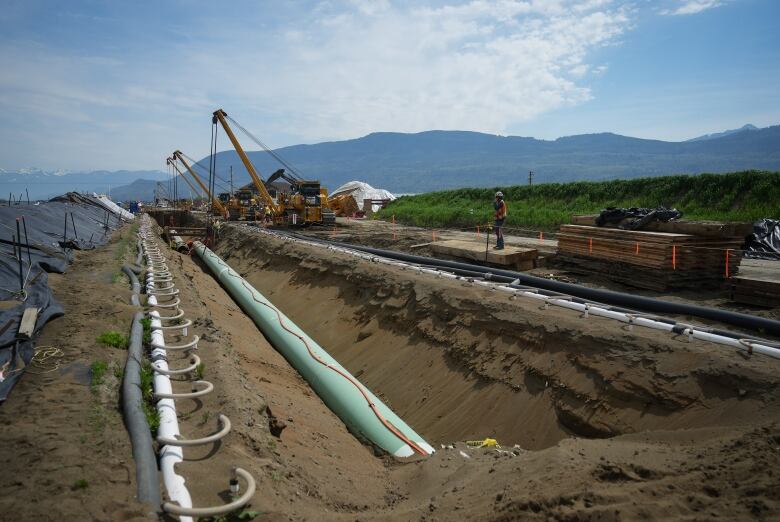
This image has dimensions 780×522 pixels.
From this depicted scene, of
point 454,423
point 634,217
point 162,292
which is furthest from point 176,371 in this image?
point 634,217

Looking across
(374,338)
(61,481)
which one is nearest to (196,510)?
(61,481)

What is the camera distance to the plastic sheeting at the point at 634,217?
12.0m

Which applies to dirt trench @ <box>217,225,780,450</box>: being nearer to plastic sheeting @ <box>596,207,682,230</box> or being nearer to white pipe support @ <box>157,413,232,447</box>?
white pipe support @ <box>157,413,232,447</box>

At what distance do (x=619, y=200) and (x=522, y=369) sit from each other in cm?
2445

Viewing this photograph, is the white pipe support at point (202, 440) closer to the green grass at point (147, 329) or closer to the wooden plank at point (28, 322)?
the wooden plank at point (28, 322)

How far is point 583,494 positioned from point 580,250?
1132cm

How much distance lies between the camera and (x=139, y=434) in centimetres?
418

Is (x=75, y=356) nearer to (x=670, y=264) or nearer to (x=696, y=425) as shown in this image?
(x=696, y=425)

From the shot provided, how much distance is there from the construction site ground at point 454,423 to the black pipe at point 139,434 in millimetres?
89

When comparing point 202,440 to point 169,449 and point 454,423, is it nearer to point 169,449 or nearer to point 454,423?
point 169,449

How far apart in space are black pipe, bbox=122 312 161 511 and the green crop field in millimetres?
23042

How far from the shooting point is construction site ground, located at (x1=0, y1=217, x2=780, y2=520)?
11.1 ft

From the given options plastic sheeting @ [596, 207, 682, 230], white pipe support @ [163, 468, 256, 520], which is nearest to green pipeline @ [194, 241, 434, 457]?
white pipe support @ [163, 468, 256, 520]

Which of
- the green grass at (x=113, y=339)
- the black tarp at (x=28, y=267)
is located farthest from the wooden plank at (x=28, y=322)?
the green grass at (x=113, y=339)
